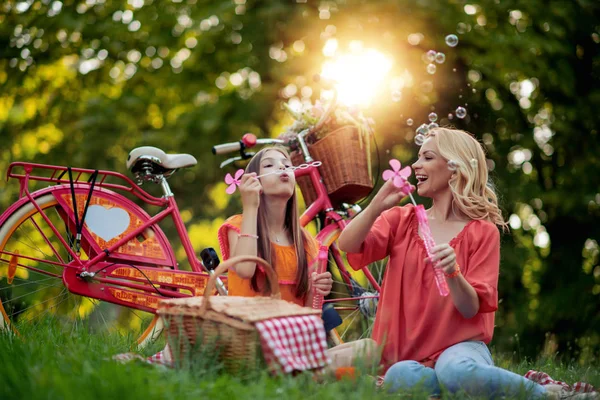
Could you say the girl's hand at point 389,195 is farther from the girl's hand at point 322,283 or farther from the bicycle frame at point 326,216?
the bicycle frame at point 326,216

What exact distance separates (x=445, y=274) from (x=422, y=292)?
29cm

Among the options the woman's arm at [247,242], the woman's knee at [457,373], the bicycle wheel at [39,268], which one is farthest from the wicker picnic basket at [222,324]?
the bicycle wheel at [39,268]

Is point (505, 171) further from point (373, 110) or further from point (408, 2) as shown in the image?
point (408, 2)

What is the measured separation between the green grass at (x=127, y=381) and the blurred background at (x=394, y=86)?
3179mm

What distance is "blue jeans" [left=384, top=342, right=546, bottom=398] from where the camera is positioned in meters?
2.61

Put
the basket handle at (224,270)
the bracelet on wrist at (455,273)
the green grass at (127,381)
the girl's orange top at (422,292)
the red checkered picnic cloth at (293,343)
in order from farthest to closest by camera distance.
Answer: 1. the girl's orange top at (422,292)
2. the bracelet on wrist at (455,273)
3. the basket handle at (224,270)
4. the red checkered picnic cloth at (293,343)
5. the green grass at (127,381)

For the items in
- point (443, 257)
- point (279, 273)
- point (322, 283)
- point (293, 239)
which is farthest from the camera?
point (293, 239)

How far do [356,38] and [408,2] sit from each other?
1.58 ft

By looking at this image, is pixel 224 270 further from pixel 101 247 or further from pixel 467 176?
pixel 101 247

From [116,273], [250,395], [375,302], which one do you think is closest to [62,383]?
[250,395]

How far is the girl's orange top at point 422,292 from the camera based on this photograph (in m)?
2.81

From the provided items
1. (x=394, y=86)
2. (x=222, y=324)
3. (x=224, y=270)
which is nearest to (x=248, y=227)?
(x=224, y=270)

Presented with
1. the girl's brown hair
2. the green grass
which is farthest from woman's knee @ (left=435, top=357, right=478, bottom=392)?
the girl's brown hair

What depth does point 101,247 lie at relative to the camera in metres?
3.56
